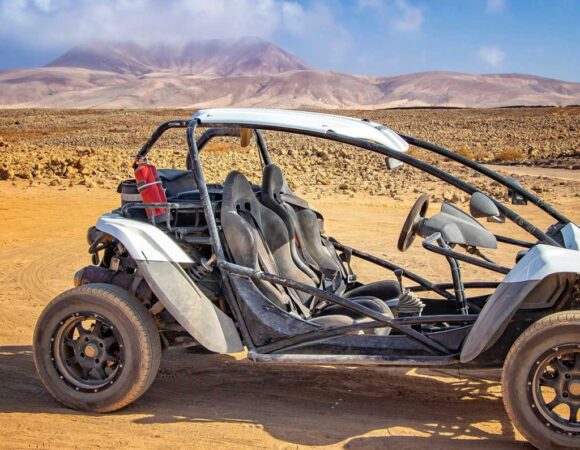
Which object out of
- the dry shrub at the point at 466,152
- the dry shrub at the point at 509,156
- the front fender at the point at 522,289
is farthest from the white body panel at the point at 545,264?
the dry shrub at the point at 466,152

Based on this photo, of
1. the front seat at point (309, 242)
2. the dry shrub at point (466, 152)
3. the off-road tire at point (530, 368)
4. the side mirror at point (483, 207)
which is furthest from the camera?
the dry shrub at point (466, 152)

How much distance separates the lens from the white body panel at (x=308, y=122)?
15.1 feet

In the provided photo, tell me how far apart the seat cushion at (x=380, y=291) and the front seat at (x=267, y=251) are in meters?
0.33

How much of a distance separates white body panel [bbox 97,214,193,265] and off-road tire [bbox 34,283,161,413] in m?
0.29

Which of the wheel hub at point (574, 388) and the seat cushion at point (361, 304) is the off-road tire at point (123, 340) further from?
the wheel hub at point (574, 388)

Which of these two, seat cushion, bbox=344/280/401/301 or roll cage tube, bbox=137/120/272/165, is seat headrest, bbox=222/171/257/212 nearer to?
roll cage tube, bbox=137/120/272/165

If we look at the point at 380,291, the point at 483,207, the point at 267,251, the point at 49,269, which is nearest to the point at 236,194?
the point at 267,251

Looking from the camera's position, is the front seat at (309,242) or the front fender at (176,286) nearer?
the front fender at (176,286)

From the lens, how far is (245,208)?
17.4 feet

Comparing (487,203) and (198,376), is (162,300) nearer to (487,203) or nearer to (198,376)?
(198,376)

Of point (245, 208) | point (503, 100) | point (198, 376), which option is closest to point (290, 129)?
point (245, 208)

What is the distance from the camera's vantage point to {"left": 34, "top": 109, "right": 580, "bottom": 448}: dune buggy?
4.18 m

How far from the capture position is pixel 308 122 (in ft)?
15.4

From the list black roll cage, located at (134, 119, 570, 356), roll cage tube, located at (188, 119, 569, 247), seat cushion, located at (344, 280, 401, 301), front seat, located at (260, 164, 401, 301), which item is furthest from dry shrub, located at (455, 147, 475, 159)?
roll cage tube, located at (188, 119, 569, 247)
